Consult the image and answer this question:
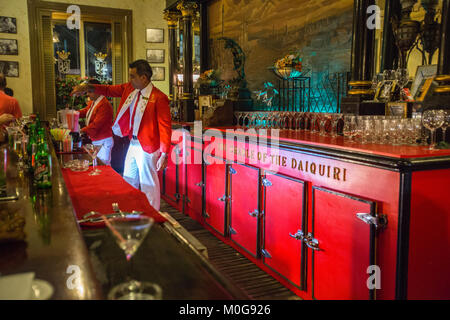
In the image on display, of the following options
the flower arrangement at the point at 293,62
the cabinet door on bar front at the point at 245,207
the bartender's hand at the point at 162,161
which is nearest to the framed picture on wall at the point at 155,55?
the bartender's hand at the point at 162,161

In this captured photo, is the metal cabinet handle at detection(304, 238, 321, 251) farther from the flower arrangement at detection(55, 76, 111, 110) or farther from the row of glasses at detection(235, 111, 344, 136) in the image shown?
the flower arrangement at detection(55, 76, 111, 110)

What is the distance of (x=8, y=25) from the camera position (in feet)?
25.6

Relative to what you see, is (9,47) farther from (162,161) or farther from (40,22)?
(162,161)

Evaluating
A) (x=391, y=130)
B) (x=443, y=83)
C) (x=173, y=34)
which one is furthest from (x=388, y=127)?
(x=173, y=34)

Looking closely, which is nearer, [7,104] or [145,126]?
[145,126]

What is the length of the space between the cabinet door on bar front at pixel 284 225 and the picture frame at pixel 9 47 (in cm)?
712

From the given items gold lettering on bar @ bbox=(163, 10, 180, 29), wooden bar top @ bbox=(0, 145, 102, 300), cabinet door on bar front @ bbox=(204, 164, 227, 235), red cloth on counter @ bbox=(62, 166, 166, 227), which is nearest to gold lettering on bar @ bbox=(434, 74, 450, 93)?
red cloth on counter @ bbox=(62, 166, 166, 227)

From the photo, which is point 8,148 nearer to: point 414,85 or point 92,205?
point 92,205

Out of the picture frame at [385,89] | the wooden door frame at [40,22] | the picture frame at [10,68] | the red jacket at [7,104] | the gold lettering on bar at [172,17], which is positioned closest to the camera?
the picture frame at [385,89]

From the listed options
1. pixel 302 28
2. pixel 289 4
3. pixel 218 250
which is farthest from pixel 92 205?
pixel 289 4

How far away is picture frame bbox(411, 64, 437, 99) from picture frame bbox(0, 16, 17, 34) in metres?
7.90

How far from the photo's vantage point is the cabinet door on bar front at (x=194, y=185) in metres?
4.51

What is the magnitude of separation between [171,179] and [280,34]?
97.7 inches

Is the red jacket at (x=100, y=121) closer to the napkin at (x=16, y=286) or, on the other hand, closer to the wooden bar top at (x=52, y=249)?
the wooden bar top at (x=52, y=249)
